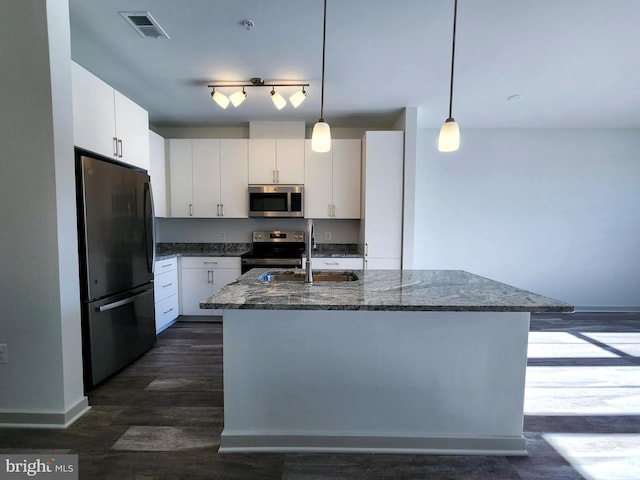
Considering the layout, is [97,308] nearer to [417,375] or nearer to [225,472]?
[225,472]

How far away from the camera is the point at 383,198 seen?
3.39 metres

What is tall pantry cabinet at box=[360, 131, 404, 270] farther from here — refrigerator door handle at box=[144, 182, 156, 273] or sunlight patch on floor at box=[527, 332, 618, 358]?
refrigerator door handle at box=[144, 182, 156, 273]

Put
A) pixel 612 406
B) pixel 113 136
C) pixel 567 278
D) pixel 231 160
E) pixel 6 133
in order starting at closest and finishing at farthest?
pixel 6 133 → pixel 612 406 → pixel 113 136 → pixel 231 160 → pixel 567 278

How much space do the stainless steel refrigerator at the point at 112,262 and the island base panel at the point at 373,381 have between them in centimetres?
127

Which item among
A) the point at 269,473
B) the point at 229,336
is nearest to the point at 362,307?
the point at 229,336

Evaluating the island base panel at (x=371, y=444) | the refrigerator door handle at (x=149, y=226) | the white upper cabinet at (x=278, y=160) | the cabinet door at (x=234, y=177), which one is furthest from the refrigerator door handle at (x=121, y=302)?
the white upper cabinet at (x=278, y=160)

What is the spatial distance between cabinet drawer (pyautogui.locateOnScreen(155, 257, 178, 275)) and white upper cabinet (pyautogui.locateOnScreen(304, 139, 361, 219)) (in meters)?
1.75

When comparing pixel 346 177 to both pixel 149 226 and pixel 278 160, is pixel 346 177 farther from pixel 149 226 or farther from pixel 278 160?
pixel 149 226

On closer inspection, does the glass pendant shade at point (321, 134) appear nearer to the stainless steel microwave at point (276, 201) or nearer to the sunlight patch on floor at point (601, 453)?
the stainless steel microwave at point (276, 201)

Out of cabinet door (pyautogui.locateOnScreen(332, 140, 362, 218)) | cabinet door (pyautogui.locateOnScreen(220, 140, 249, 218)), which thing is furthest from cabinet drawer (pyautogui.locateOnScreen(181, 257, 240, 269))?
cabinet door (pyautogui.locateOnScreen(332, 140, 362, 218))

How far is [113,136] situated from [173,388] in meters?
2.11

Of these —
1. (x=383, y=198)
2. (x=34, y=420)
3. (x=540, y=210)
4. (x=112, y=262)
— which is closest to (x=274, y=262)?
(x=383, y=198)

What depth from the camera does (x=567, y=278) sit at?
412 centimetres

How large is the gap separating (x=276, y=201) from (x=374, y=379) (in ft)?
8.61
